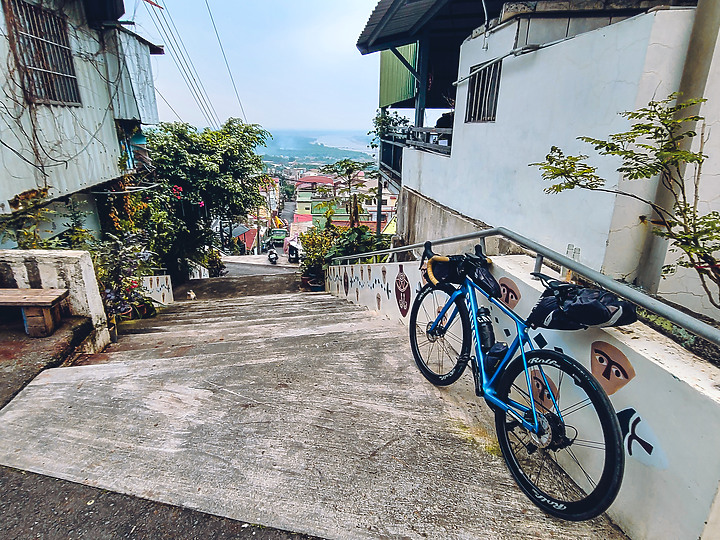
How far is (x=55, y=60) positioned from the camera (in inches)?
206

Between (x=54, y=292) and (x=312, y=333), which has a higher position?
(x=54, y=292)

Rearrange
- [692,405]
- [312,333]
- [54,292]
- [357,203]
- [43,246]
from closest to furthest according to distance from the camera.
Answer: [692,405]
[54,292]
[312,333]
[43,246]
[357,203]

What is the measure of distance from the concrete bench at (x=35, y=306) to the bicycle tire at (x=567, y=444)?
3.46m

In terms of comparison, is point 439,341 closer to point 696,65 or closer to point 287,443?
point 287,443

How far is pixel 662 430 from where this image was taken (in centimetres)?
131

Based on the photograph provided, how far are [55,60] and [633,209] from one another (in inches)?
280

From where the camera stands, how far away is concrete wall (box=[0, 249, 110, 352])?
128 inches

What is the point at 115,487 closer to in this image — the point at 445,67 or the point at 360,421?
the point at 360,421

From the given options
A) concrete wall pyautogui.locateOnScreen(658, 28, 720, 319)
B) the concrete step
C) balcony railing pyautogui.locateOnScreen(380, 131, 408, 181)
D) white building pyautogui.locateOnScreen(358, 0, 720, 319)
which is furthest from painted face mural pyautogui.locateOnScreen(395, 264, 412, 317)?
the concrete step

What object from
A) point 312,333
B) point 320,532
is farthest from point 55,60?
point 320,532

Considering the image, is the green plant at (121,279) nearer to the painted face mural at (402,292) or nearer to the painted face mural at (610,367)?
the painted face mural at (402,292)

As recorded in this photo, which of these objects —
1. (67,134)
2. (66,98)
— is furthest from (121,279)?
(66,98)

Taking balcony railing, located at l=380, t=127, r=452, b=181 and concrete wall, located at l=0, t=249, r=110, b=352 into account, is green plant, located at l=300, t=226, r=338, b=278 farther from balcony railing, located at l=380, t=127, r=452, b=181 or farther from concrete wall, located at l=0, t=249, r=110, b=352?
concrete wall, located at l=0, t=249, r=110, b=352

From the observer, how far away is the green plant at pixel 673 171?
1.72 meters
